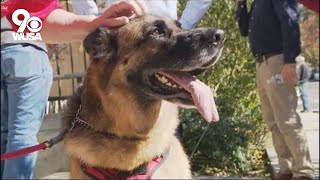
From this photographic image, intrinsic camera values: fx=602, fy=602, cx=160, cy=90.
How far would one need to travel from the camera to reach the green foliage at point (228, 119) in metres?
6.11

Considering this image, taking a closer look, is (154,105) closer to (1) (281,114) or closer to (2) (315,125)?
(1) (281,114)

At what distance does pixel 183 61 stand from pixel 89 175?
76 cm

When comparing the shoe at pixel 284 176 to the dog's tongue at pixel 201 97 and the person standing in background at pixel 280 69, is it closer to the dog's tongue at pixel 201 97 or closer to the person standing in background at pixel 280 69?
the person standing in background at pixel 280 69

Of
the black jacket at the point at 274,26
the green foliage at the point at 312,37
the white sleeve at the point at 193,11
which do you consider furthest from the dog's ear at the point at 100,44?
the green foliage at the point at 312,37

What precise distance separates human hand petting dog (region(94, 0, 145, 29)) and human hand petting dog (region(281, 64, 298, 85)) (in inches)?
103

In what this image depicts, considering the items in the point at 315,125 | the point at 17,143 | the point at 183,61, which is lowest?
the point at 315,125

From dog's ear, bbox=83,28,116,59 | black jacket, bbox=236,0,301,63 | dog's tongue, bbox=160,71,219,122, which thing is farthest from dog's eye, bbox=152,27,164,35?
black jacket, bbox=236,0,301,63

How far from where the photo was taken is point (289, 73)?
4.86 meters

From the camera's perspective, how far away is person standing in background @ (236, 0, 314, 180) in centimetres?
482

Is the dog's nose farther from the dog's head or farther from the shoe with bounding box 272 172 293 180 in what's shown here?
the shoe with bounding box 272 172 293 180

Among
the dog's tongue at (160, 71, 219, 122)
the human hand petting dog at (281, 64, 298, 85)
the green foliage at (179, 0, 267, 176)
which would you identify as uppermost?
the dog's tongue at (160, 71, 219, 122)

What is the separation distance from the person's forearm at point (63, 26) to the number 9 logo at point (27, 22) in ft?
0.14

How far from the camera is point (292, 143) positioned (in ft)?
17.5

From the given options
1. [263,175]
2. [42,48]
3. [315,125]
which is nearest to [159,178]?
[42,48]
